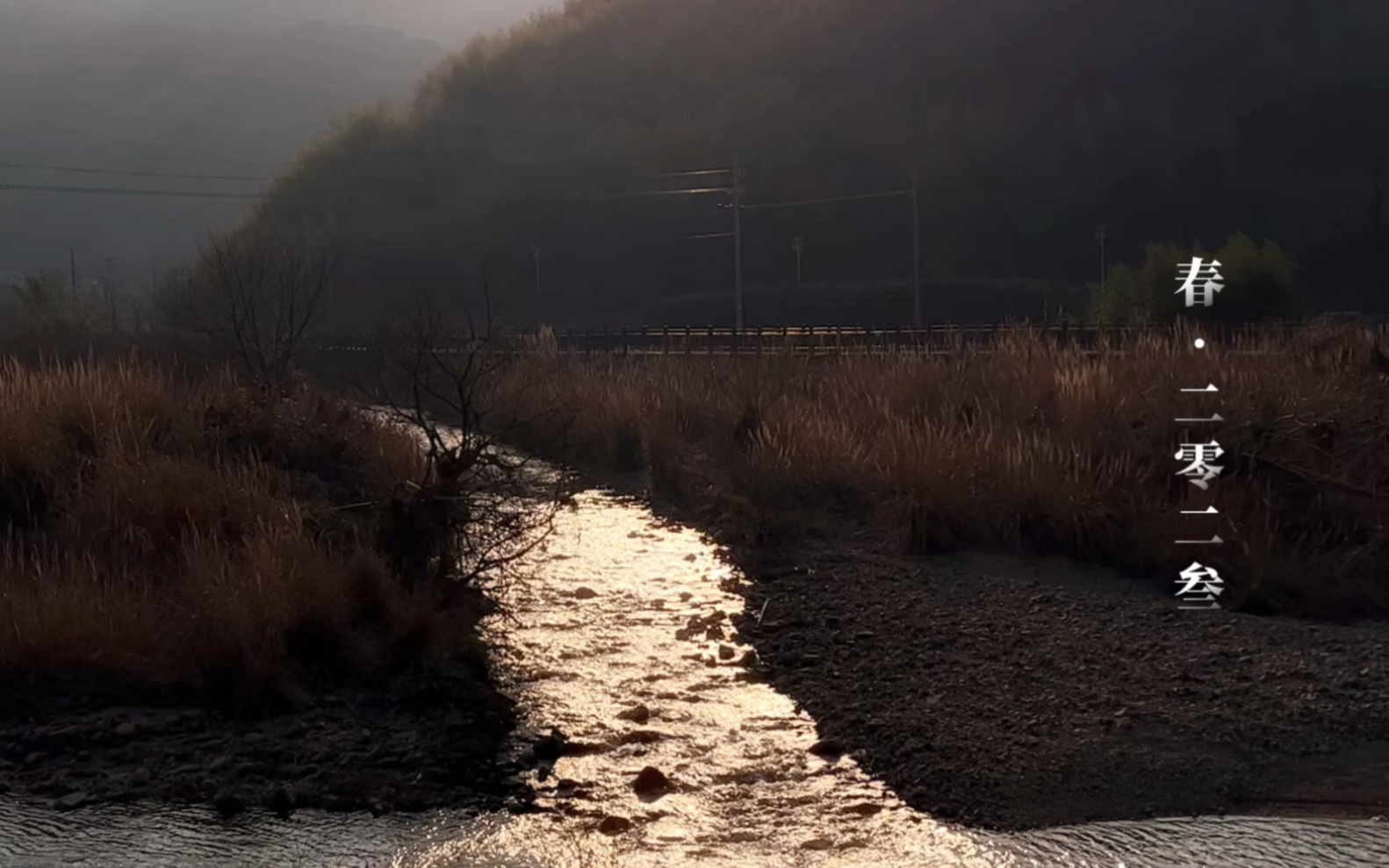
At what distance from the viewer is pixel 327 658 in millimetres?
8602

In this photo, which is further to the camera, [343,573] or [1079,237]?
[1079,237]

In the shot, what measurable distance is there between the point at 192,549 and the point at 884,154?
2798 inches

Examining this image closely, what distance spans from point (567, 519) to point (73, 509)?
5694 millimetres

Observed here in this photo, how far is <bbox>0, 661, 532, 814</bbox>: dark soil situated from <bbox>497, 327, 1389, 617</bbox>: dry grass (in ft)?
18.3

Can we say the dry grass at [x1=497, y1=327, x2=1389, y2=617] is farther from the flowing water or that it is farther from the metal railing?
the flowing water

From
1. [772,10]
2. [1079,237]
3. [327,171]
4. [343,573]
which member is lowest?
[343,573]

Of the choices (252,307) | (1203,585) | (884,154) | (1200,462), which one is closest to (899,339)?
(252,307)

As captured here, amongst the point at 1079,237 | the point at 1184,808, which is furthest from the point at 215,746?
the point at 1079,237

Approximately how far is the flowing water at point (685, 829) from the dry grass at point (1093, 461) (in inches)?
173

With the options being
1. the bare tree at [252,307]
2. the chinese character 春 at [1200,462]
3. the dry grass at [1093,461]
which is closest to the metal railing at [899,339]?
the dry grass at [1093,461]

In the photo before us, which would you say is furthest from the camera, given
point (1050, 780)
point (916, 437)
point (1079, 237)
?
point (1079, 237)

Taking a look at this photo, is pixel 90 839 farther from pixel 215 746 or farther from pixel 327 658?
pixel 327 658

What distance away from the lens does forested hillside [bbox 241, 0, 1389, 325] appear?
6956cm

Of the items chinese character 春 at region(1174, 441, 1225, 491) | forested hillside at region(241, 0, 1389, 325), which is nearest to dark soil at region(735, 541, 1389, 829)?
chinese character 春 at region(1174, 441, 1225, 491)
